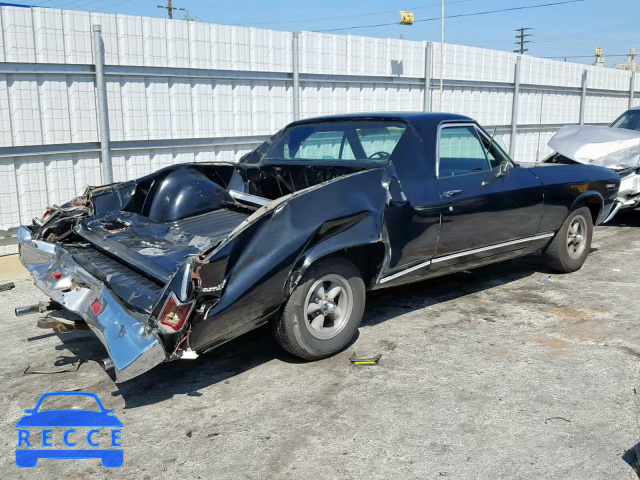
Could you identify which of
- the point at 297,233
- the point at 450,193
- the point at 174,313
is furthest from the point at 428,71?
→ the point at 174,313

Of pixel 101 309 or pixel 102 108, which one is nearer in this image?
pixel 101 309

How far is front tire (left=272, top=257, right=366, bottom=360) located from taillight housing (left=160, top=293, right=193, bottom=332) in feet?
2.50

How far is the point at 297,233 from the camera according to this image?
3.78m

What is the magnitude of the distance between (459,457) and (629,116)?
365 inches

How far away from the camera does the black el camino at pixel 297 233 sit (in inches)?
136

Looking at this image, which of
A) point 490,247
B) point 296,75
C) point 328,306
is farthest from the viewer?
point 296,75

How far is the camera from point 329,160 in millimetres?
5125

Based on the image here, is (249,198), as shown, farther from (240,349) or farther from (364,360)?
(364,360)

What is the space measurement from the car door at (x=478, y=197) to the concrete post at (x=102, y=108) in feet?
15.3

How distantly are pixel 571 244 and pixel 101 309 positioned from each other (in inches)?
190

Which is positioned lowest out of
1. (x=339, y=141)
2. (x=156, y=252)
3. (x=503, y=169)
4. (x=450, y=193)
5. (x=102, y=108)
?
(x=156, y=252)

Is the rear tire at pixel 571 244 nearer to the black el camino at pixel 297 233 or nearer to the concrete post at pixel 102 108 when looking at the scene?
the black el camino at pixel 297 233

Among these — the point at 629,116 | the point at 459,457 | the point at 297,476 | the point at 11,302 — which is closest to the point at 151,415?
the point at 297,476

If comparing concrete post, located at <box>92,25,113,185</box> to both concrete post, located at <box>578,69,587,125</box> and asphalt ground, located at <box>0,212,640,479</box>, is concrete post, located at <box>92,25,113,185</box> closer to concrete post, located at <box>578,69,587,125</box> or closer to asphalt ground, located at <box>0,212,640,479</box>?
asphalt ground, located at <box>0,212,640,479</box>
